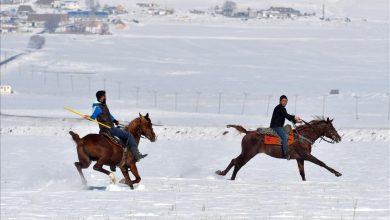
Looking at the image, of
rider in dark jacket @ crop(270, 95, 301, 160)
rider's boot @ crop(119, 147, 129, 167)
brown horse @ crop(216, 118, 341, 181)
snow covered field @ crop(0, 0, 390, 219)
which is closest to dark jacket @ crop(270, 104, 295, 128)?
rider in dark jacket @ crop(270, 95, 301, 160)

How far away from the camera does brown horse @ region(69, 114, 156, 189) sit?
748 inches

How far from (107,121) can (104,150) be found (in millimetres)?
589

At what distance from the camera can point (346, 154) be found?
120ft

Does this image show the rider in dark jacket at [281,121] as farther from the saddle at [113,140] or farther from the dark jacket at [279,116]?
the saddle at [113,140]

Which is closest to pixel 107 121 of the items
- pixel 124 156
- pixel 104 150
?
pixel 104 150

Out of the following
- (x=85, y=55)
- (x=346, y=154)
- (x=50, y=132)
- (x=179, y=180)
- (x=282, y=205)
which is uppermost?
(x=282, y=205)

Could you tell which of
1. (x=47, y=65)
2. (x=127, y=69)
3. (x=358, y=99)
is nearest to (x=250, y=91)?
(x=358, y=99)

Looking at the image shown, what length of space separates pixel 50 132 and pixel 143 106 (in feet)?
84.7

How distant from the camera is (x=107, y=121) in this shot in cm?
1906

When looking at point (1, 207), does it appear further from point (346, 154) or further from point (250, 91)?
point (250, 91)

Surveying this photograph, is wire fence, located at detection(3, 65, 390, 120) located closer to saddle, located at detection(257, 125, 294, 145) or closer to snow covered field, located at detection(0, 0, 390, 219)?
snow covered field, located at detection(0, 0, 390, 219)

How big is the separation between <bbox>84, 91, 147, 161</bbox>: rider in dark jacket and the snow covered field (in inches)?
35.5

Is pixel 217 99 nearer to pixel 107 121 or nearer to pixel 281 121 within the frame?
pixel 281 121

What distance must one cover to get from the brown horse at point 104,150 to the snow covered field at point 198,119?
0.51 meters
